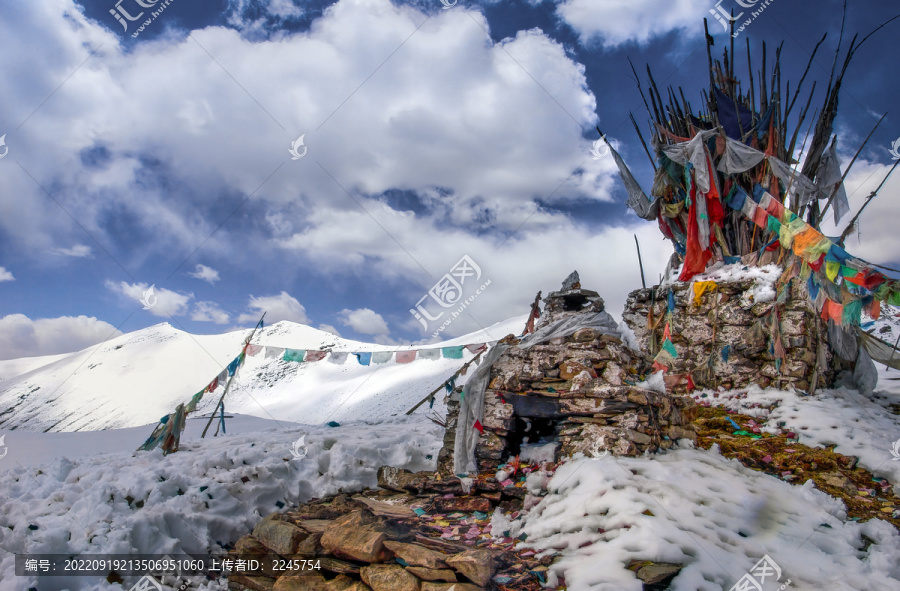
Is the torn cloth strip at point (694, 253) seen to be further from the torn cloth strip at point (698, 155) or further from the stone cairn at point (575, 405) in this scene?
the stone cairn at point (575, 405)

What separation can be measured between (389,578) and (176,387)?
110 ft

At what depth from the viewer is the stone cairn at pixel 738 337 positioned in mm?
9367

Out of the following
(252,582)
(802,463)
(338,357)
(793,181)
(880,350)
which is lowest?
(252,582)

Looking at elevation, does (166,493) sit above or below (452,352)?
below

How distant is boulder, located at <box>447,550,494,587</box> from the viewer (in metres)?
3.39

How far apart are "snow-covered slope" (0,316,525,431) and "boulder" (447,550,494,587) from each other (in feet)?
55.3

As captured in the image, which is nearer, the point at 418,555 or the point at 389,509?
the point at 418,555

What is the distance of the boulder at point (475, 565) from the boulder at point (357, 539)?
65cm

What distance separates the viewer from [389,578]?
3.51 meters

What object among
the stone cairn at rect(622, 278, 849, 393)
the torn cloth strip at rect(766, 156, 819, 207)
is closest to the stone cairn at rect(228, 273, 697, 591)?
the stone cairn at rect(622, 278, 849, 393)

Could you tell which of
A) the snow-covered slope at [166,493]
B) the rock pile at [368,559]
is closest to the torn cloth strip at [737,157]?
the snow-covered slope at [166,493]

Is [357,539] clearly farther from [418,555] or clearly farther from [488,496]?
[488,496]

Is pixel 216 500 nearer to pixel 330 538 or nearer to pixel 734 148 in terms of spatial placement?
pixel 330 538

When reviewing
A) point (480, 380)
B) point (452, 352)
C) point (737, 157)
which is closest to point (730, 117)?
point (737, 157)
